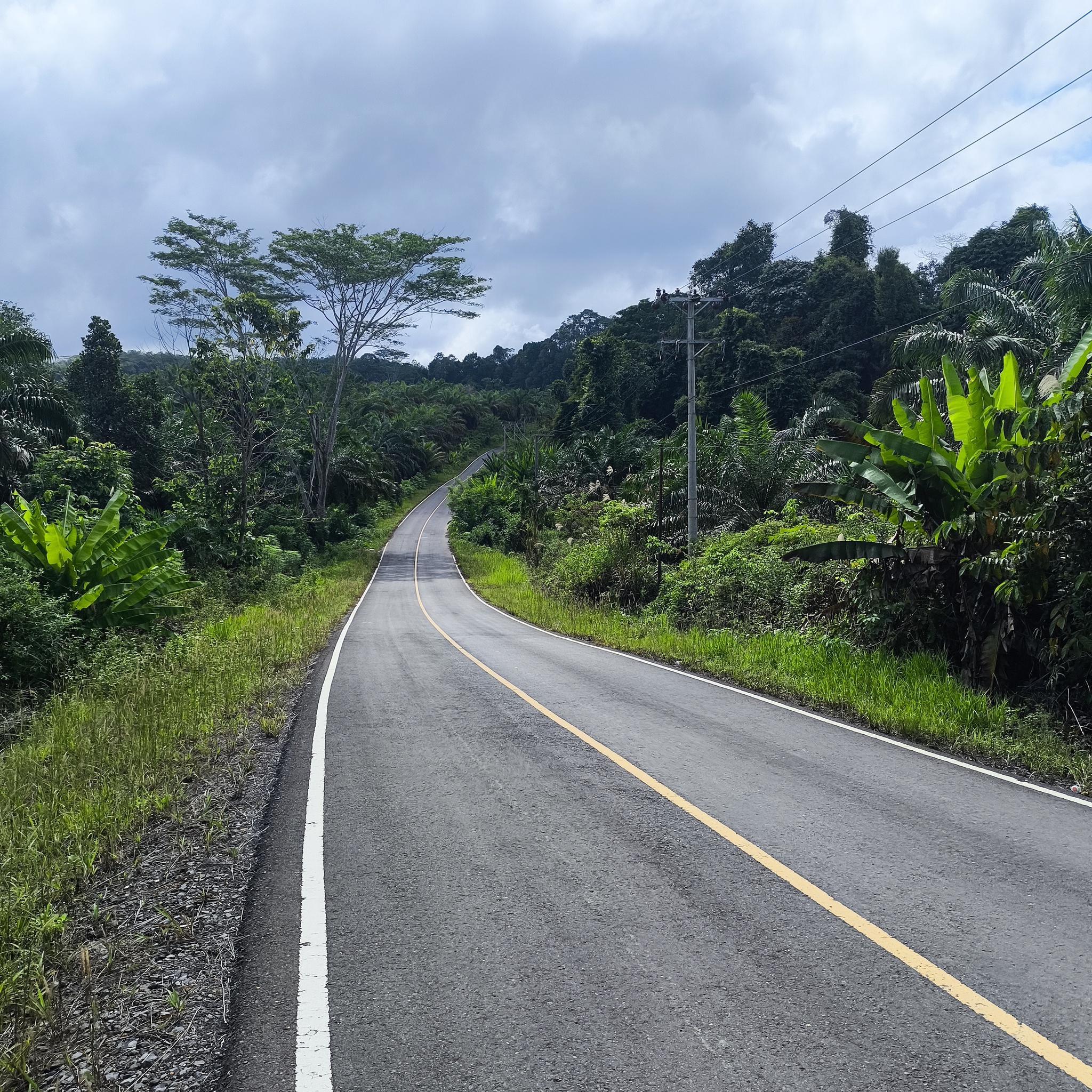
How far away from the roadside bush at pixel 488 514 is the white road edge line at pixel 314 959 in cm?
3965

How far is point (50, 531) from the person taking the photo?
12.6 metres

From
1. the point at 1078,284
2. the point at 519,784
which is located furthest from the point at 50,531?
the point at 1078,284

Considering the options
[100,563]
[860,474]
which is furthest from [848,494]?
[100,563]

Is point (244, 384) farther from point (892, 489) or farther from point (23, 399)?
point (892, 489)

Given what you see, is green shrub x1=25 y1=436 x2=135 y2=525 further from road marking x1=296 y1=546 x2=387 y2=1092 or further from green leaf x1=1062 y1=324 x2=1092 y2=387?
green leaf x1=1062 y1=324 x2=1092 y2=387

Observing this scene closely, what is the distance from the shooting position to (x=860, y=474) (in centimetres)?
1005

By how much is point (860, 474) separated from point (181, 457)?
1301 inches

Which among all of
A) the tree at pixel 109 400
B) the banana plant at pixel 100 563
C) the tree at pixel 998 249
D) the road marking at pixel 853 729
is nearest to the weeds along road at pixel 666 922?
the road marking at pixel 853 729

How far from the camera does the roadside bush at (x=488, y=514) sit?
46375mm

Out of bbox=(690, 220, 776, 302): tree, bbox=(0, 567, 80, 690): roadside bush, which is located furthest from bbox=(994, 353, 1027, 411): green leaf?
bbox=(690, 220, 776, 302): tree

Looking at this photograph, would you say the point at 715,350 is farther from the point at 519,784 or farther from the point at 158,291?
the point at 519,784

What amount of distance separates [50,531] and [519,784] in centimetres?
1049

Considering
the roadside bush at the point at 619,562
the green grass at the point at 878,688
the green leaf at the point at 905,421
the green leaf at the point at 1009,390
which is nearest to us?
the green grass at the point at 878,688

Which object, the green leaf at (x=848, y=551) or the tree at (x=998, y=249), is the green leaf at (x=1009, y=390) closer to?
the green leaf at (x=848, y=551)
